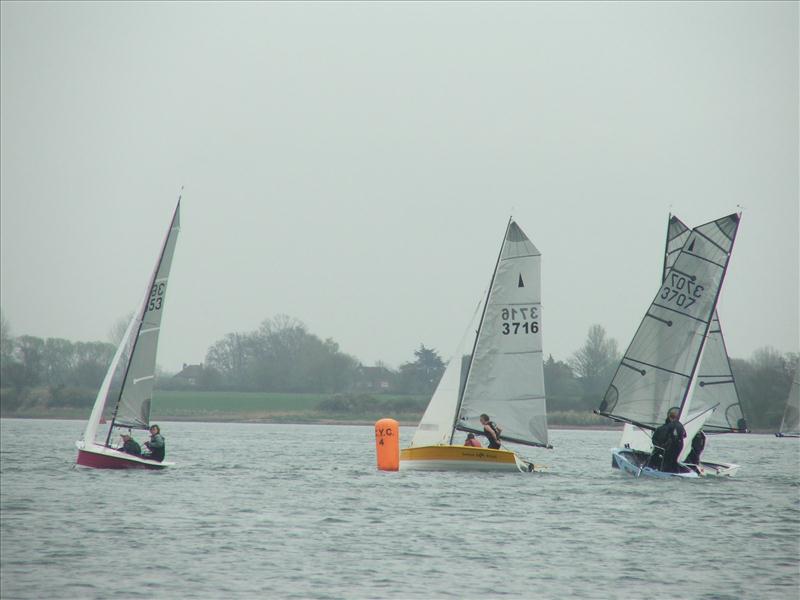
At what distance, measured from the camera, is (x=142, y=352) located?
105 ft

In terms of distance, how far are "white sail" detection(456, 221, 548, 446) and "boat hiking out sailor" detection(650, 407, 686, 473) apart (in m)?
3.23

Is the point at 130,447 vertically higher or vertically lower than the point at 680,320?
lower

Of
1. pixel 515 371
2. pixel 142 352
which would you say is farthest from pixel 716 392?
pixel 142 352

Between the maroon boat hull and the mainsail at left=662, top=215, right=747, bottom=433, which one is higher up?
the mainsail at left=662, top=215, right=747, bottom=433

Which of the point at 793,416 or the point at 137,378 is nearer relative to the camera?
the point at 137,378

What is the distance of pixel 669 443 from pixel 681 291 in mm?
4766

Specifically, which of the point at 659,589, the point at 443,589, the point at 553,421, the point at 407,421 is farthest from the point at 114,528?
the point at 407,421

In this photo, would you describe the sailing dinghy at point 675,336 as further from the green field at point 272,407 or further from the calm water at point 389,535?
the green field at point 272,407

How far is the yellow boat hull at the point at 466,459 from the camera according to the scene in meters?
31.3

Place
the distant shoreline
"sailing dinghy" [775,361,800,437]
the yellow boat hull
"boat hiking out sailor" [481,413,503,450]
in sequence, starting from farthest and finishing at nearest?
the distant shoreline
"sailing dinghy" [775,361,800,437]
"boat hiking out sailor" [481,413,503,450]
the yellow boat hull

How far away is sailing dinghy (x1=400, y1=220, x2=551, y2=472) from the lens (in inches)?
1304

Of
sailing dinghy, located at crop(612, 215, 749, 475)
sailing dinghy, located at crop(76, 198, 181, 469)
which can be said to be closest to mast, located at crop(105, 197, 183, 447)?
sailing dinghy, located at crop(76, 198, 181, 469)

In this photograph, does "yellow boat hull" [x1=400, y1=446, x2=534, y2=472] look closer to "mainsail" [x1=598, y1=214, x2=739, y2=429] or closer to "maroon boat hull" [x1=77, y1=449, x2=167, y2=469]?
"mainsail" [x1=598, y1=214, x2=739, y2=429]

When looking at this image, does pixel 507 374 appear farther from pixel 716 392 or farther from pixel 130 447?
pixel 130 447
